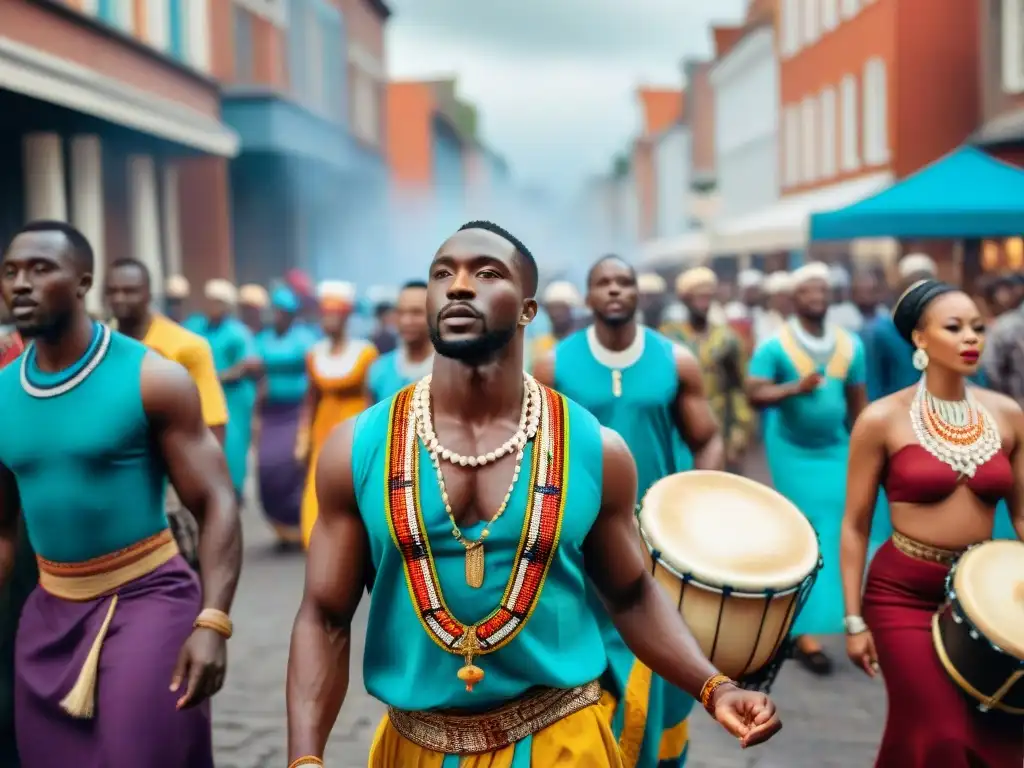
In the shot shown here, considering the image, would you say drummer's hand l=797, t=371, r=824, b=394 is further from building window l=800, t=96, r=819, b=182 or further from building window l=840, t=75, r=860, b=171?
building window l=800, t=96, r=819, b=182

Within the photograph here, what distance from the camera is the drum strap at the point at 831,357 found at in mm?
7875

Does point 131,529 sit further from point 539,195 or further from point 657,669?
point 539,195

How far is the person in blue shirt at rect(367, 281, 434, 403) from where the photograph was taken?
873 cm

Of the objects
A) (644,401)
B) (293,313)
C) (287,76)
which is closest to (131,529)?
(644,401)

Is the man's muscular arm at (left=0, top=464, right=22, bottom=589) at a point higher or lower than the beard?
lower

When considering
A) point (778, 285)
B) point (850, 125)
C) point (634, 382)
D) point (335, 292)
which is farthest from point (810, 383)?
point (850, 125)

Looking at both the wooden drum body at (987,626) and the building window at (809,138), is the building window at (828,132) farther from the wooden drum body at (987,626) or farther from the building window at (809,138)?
the wooden drum body at (987,626)

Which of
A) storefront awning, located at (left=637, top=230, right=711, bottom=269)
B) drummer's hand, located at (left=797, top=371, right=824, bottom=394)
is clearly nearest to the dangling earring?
drummer's hand, located at (left=797, top=371, right=824, bottom=394)

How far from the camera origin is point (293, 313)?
12.1m

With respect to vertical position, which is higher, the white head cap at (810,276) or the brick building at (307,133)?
the brick building at (307,133)

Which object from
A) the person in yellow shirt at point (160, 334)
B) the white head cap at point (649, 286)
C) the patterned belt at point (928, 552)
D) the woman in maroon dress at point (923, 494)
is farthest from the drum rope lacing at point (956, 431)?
the white head cap at point (649, 286)

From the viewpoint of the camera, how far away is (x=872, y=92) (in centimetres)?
2756

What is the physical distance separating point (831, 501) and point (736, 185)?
37.2m

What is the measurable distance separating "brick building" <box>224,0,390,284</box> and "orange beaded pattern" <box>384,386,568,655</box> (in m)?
23.1
